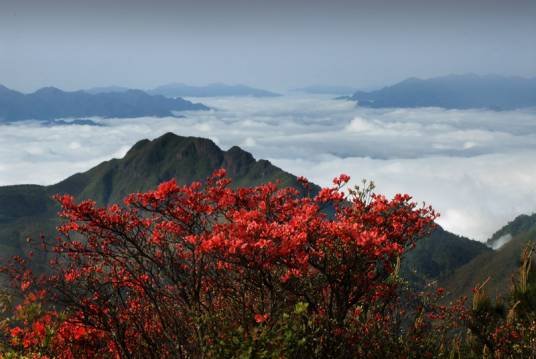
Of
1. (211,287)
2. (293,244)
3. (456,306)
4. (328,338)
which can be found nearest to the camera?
(293,244)

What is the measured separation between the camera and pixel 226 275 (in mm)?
13125

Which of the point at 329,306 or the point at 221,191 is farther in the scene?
the point at 221,191

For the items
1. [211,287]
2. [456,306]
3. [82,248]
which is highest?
[82,248]

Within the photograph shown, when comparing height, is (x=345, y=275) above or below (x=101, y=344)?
above

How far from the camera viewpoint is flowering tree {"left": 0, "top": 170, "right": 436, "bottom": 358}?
10594mm

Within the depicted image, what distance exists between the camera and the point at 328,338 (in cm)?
1172

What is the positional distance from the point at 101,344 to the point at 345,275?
27.8 feet

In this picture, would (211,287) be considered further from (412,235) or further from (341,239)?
(412,235)

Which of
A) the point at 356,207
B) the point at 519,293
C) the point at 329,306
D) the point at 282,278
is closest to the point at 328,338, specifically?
the point at 329,306

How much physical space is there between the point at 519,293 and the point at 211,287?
12860 millimetres

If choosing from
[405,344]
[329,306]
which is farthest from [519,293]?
[329,306]

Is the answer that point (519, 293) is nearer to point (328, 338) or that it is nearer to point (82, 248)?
point (328, 338)

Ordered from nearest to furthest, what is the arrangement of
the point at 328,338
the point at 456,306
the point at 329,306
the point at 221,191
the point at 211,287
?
the point at 328,338, the point at 329,306, the point at 211,287, the point at 221,191, the point at 456,306

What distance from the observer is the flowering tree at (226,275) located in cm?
1059
